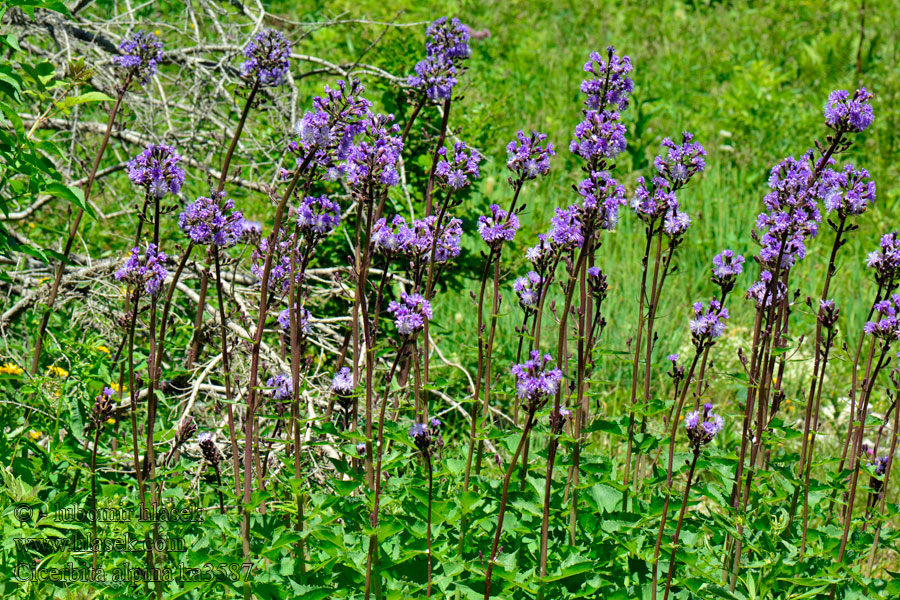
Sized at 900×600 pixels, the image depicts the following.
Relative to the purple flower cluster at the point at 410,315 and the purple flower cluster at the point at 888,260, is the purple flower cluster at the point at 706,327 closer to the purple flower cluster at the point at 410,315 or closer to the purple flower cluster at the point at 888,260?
the purple flower cluster at the point at 888,260

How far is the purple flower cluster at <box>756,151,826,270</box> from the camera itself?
2449 millimetres

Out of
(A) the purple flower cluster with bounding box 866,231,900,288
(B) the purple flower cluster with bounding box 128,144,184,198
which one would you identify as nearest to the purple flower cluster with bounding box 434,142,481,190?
(B) the purple flower cluster with bounding box 128,144,184,198

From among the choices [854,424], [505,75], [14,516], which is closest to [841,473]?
[854,424]

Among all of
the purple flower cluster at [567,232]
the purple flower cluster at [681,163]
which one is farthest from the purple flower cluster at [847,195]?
the purple flower cluster at [567,232]

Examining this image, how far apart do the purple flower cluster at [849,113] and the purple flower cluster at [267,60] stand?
1.63 m

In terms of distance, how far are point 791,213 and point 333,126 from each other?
1.32 m

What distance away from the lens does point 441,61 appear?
283cm

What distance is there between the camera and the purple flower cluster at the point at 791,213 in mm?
2449

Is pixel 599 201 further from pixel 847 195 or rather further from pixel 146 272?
pixel 146 272

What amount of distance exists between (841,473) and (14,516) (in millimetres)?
2588

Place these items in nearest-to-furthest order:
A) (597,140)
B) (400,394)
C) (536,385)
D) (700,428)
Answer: (536,385) < (700,428) < (597,140) < (400,394)

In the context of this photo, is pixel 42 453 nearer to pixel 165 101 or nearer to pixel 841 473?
pixel 165 101

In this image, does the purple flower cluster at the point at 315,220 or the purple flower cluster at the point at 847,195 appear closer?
the purple flower cluster at the point at 315,220

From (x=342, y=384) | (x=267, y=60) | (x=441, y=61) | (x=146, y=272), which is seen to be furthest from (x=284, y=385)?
(x=441, y=61)
